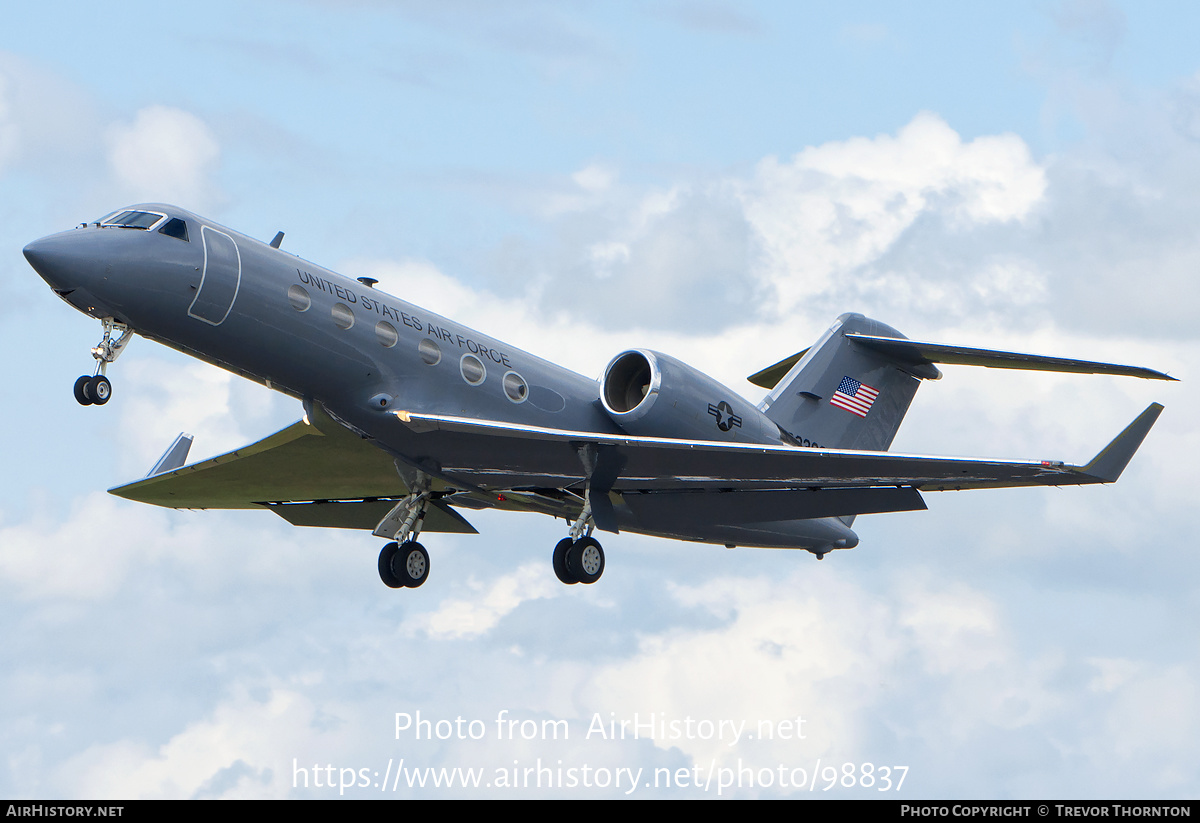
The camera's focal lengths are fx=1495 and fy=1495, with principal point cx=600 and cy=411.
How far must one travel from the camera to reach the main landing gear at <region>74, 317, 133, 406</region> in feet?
58.5

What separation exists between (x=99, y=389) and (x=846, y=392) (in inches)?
489

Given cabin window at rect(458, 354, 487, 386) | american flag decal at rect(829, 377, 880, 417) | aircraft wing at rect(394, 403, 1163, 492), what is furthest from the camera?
american flag decal at rect(829, 377, 880, 417)

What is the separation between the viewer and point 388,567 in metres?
22.1

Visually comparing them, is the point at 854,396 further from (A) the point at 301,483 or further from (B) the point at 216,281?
(B) the point at 216,281

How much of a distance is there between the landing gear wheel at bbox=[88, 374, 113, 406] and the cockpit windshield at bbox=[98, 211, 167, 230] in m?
1.92

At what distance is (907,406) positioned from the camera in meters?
25.9

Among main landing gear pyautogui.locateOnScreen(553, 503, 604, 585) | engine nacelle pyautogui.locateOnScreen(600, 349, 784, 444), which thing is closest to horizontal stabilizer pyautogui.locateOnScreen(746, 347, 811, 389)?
engine nacelle pyautogui.locateOnScreen(600, 349, 784, 444)

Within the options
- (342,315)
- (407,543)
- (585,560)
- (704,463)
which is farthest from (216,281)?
(704,463)

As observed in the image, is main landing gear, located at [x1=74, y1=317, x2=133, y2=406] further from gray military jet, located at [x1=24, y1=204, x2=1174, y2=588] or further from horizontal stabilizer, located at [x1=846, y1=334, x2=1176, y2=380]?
horizontal stabilizer, located at [x1=846, y1=334, x2=1176, y2=380]

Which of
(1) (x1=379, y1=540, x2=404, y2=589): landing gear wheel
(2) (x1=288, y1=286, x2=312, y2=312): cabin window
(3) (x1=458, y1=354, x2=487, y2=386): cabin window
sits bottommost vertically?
(1) (x1=379, y1=540, x2=404, y2=589): landing gear wheel

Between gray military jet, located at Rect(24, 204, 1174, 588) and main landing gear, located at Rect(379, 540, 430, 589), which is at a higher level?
gray military jet, located at Rect(24, 204, 1174, 588)

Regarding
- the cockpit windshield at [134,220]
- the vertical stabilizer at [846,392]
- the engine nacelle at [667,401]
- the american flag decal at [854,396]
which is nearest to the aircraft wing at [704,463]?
the engine nacelle at [667,401]

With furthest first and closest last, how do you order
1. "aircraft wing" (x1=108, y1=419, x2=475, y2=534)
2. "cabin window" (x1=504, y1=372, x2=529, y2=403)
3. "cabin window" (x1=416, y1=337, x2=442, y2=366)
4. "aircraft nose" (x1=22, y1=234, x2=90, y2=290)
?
"aircraft wing" (x1=108, y1=419, x2=475, y2=534), "cabin window" (x1=504, y1=372, x2=529, y2=403), "cabin window" (x1=416, y1=337, x2=442, y2=366), "aircraft nose" (x1=22, y1=234, x2=90, y2=290)

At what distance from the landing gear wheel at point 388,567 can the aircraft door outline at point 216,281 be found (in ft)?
16.4
